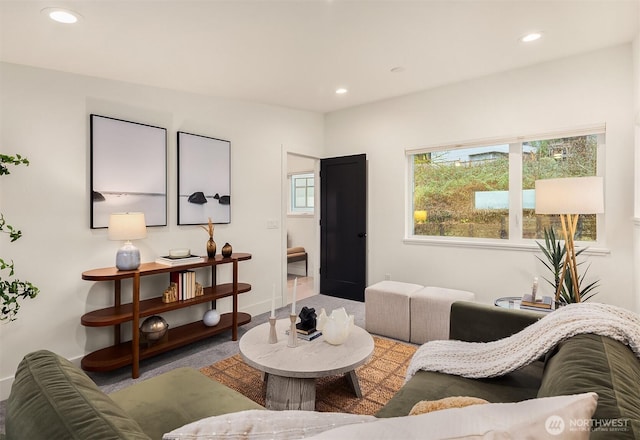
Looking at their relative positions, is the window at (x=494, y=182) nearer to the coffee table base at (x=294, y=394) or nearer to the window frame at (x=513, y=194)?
the window frame at (x=513, y=194)

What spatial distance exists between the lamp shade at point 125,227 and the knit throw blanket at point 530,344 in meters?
2.25

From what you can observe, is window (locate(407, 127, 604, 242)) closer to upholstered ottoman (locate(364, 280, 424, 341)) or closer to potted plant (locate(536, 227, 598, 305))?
potted plant (locate(536, 227, 598, 305))

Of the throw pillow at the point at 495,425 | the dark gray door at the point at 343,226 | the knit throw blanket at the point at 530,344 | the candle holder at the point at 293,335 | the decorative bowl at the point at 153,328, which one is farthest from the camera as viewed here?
the dark gray door at the point at 343,226

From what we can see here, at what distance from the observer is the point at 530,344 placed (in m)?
1.46

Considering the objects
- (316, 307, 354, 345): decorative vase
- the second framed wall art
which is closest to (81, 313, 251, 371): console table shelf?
the second framed wall art

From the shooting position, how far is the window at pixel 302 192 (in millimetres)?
6922

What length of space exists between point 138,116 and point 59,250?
1333mm

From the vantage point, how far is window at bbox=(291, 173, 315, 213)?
6922 mm

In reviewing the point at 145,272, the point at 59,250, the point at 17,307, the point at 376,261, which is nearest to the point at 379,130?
the point at 376,261

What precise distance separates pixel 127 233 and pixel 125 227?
5cm

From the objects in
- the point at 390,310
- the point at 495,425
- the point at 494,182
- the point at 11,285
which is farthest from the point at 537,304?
the point at 11,285

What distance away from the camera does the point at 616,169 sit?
2.95 metres

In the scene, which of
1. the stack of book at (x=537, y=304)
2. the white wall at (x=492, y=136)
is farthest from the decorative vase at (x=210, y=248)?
the stack of book at (x=537, y=304)

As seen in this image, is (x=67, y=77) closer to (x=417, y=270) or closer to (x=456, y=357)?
(x=456, y=357)
